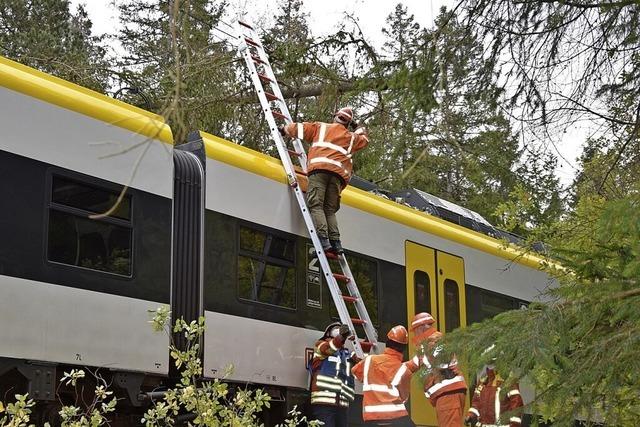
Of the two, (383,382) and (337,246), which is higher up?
(337,246)

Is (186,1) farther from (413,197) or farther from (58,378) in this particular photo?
(413,197)

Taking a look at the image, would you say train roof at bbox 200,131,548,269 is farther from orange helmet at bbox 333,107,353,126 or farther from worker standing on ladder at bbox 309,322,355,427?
worker standing on ladder at bbox 309,322,355,427

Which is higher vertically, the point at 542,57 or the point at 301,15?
the point at 301,15

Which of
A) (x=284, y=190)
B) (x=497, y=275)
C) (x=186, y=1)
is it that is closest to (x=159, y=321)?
(x=186, y=1)

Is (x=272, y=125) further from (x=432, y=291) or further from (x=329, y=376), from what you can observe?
(x=432, y=291)

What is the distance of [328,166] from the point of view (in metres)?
9.80

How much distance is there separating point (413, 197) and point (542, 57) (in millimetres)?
5818

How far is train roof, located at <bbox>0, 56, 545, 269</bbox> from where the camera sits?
7359mm

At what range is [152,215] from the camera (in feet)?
26.8

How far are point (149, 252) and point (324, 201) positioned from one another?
2310 mm

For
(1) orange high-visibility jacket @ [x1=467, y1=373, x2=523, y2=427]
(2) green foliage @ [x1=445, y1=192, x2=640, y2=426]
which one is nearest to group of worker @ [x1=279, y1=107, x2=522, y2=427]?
(1) orange high-visibility jacket @ [x1=467, y1=373, x2=523, y2=427]

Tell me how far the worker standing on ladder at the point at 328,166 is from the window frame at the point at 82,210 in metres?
2.23

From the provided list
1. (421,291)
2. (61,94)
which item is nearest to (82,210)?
(61,94)

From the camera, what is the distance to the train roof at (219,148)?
736 centimetres
